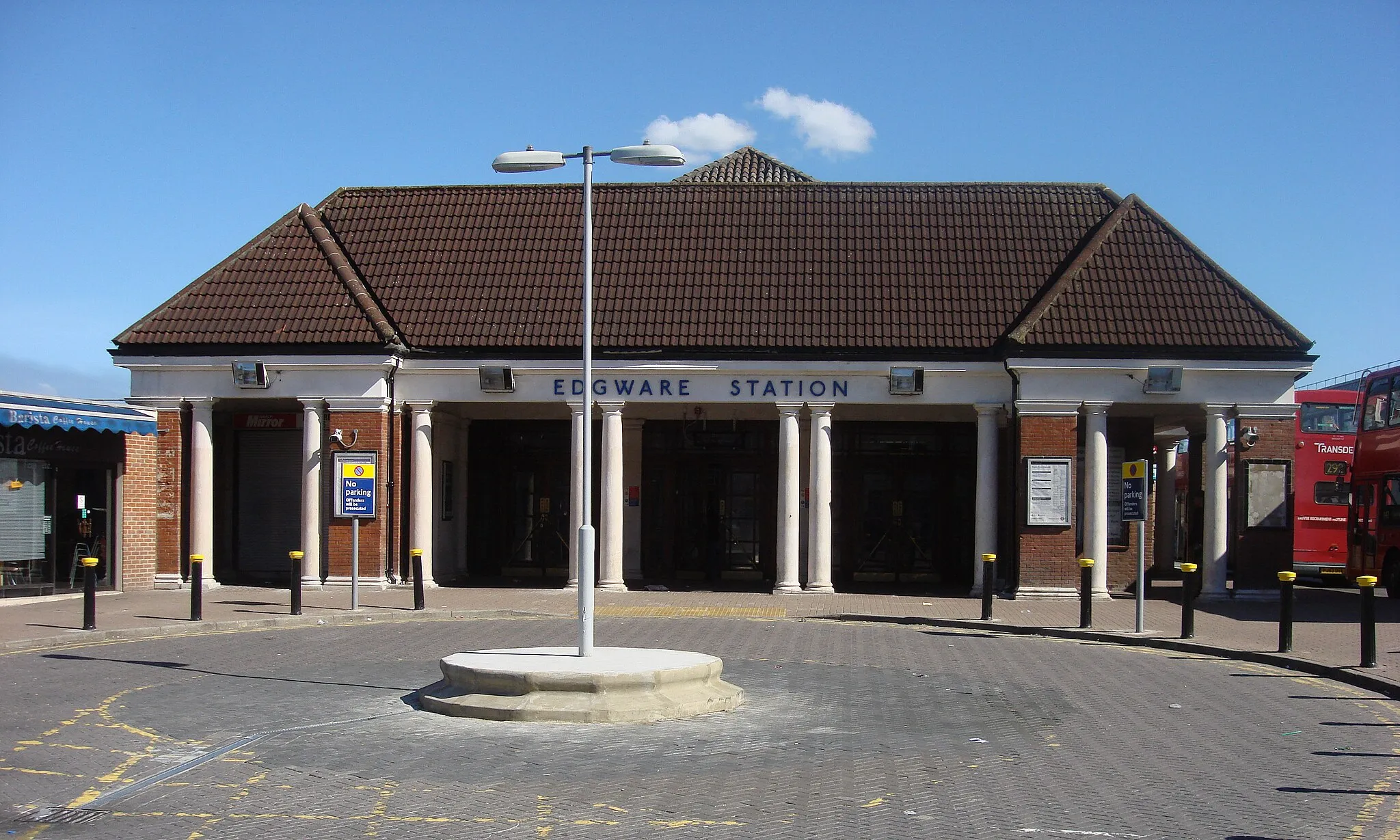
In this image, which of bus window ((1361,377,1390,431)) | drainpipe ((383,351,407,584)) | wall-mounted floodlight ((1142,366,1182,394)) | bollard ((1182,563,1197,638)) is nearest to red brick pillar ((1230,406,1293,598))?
wall-mounted floodlight ((1142,366,1182,394))

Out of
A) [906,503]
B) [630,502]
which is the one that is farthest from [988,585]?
[630,502]

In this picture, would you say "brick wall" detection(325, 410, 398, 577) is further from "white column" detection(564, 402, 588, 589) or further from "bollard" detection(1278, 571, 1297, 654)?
"bollard" detection(1278, 571, 1297, 654)

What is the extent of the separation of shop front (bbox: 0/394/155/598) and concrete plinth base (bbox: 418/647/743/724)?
12.3 metres

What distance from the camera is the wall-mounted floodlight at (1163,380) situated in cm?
2431

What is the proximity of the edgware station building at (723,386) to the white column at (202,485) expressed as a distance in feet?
0.22

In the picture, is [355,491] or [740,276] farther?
[740,276]

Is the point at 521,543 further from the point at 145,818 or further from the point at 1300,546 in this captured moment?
the point at 145,818

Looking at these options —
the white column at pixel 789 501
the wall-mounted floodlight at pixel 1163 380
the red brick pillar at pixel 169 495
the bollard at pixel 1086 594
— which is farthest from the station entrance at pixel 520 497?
the bollard at pixel 1086 594

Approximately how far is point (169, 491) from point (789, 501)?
11563mm

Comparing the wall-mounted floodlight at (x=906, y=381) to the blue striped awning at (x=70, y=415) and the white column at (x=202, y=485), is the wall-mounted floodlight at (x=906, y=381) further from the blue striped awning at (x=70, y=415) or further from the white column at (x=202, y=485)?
the blue striped awning at (x=70, y=415)

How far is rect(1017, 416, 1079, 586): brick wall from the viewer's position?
24.5 metres

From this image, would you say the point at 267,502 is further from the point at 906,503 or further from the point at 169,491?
the point at 906,503

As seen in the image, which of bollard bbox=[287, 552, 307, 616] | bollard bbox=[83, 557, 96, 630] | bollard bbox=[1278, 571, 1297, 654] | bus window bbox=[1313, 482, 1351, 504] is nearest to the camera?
bollard bbox=[1278, 571, 1297, 654]

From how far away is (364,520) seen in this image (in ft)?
82.0
